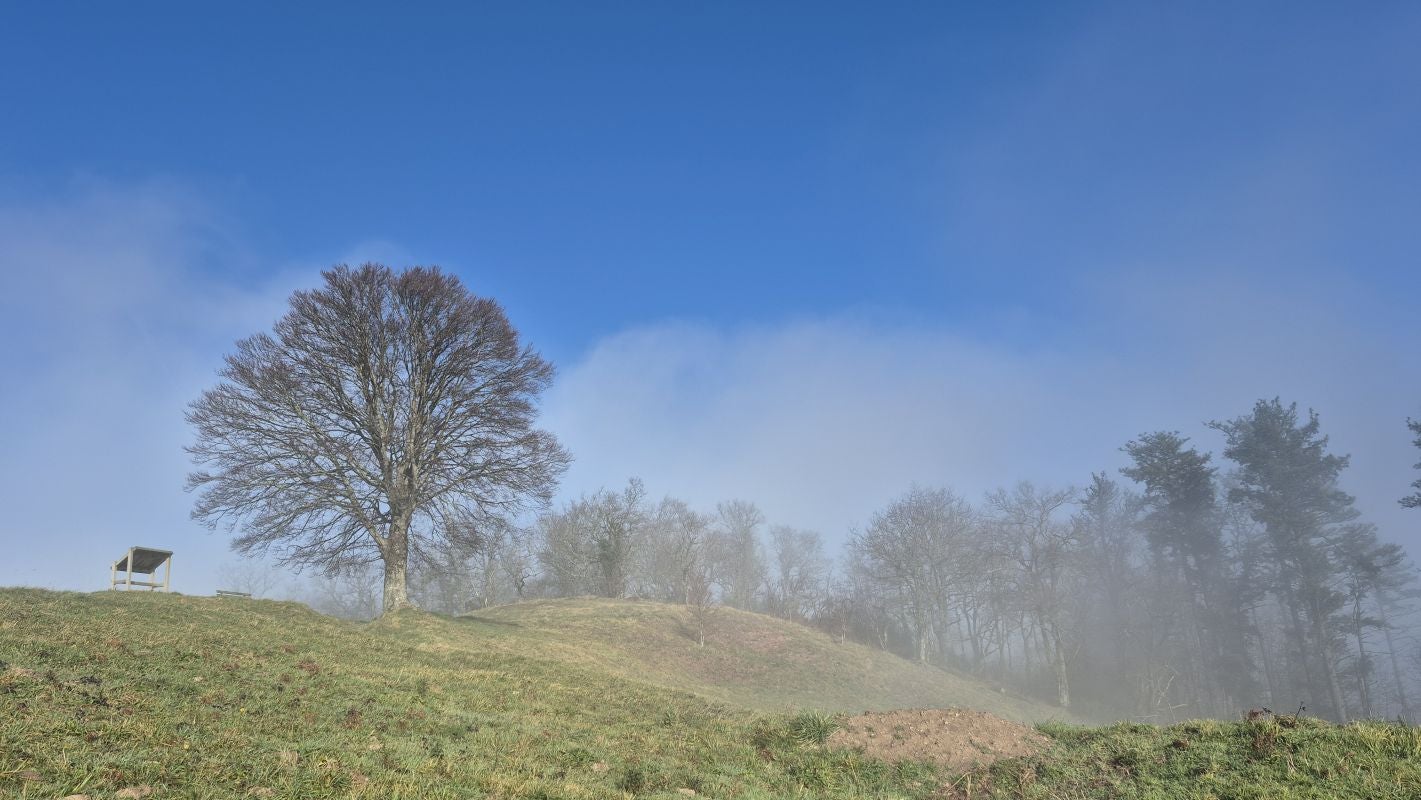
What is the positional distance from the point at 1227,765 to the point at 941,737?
3507 millimetres

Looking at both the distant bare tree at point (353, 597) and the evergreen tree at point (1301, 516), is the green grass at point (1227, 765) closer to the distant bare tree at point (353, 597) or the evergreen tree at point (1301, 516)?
the evergreen tree at point (1301, 516)

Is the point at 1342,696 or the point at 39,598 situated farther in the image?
the point at 1342,696

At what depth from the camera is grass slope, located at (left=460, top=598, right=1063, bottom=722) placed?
24422mm

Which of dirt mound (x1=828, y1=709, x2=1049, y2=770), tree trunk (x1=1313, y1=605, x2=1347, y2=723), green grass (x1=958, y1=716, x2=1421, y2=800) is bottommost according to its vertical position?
tree trunk (x1=1313, y1=605, x2=1347, y2=723)

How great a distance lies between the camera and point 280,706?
8.88 meters

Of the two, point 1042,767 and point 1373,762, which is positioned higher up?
point 1373,762

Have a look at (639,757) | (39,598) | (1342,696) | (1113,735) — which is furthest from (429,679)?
(1342,696)

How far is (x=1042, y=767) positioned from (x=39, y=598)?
19606 mm

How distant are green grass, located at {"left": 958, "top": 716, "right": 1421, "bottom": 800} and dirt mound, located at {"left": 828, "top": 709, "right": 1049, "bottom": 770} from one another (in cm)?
52

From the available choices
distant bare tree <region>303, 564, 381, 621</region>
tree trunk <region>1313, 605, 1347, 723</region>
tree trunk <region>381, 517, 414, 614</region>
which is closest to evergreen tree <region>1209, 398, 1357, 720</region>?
tree trunk <region>1313, 605, 1347, 723</region>

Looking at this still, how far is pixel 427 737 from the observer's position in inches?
339

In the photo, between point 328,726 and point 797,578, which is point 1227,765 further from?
point 797,578

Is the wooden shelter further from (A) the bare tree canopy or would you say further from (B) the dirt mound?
(B) the dirt mound

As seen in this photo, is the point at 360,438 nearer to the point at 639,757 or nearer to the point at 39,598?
the point at 39,598
